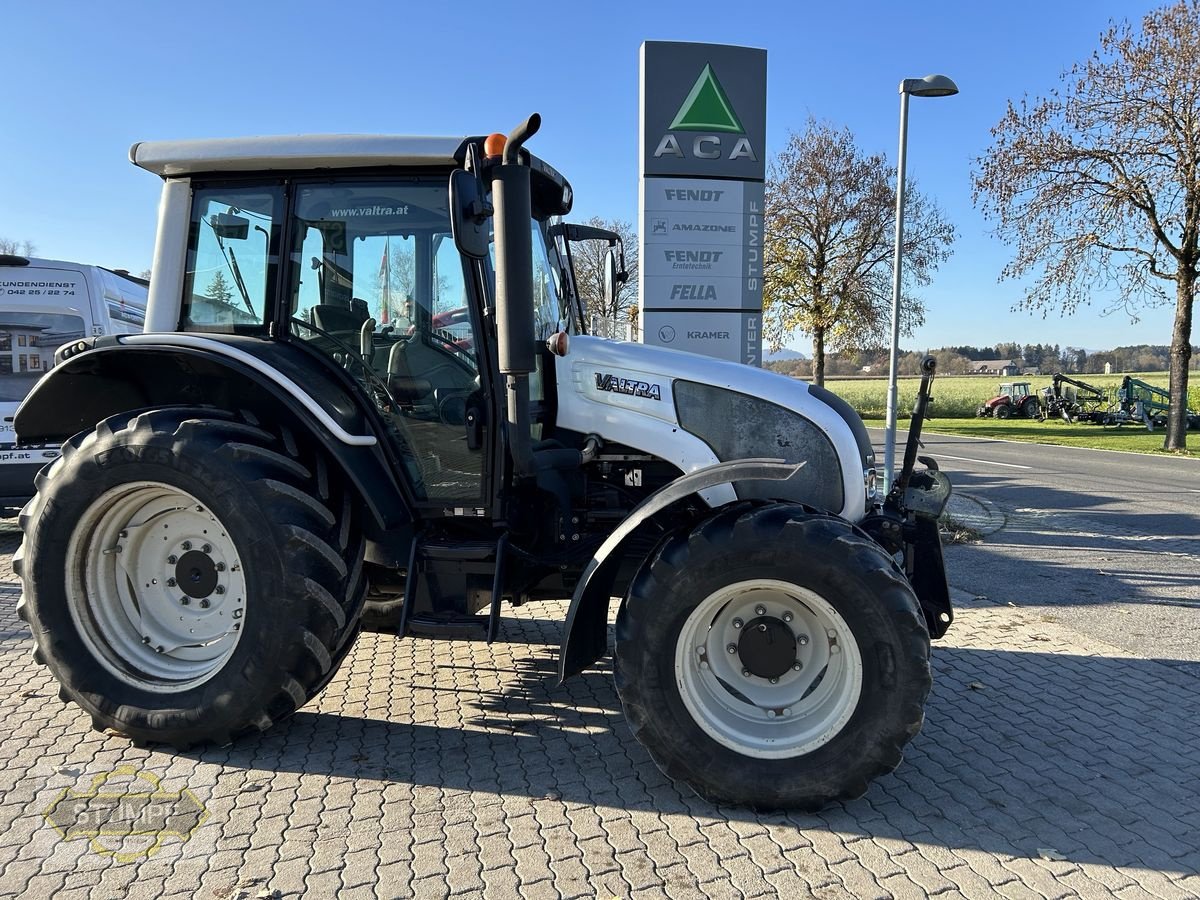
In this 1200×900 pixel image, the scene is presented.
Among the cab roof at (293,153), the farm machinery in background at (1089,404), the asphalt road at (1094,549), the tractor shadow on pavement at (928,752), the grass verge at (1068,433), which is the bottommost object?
the grass verge at (1068,433)

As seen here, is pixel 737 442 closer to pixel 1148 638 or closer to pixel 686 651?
pixel 686 651

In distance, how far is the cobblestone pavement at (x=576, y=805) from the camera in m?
2.73

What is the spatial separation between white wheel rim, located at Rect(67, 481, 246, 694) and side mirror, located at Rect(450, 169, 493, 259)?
1.73m

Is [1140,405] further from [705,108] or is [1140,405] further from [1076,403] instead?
[705,108]

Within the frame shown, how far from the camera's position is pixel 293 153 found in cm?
372

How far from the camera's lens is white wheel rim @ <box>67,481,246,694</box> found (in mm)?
3719

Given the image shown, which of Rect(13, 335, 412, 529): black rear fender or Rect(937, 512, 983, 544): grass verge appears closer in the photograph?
Rect(13, 335, 412, 529): black rear fender

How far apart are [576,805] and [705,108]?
682cm

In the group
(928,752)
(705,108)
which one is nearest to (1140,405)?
(705,108)

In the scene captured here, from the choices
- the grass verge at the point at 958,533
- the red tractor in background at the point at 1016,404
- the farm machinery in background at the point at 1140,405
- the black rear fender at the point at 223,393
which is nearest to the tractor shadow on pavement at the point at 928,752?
the black rear fender at the point at 223,393

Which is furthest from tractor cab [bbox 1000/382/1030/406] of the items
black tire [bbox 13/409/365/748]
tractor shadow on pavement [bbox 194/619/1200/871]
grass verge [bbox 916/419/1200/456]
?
black tire [bbox 13/409/365/748]

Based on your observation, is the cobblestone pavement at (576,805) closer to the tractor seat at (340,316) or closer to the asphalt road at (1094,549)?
the asphalt road at (1094,549)

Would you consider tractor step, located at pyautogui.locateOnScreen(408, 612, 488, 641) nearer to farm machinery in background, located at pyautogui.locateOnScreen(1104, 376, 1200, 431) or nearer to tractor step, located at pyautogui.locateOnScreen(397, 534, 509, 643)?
tractor step, located at pyautogui.locateOnScreen(397, 534, 509, 643)

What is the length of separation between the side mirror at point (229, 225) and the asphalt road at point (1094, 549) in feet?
18.9
